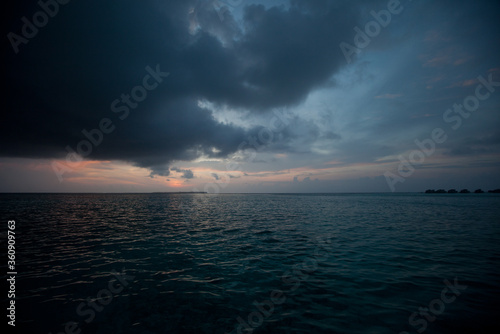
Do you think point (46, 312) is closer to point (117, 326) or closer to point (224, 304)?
point (117, 326)

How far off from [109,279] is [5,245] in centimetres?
1394

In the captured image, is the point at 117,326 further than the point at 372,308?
No

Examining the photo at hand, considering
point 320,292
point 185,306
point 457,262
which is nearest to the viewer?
point 185,306

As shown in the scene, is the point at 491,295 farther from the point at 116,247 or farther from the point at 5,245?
the point at 5,245

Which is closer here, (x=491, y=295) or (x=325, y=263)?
(x=491, y=295)

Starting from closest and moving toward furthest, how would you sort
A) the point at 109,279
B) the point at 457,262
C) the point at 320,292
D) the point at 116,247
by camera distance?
the point at 320,292
the point at 109,279
the point at 457,262
the point at 116,247

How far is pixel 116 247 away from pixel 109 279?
6496 millimetres

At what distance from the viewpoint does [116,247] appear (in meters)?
15.3

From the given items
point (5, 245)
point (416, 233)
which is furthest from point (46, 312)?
point (416, 233)

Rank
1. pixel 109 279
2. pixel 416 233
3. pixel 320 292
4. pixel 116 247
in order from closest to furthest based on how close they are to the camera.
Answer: pixel 320 292 < pixel 109 279 < pixel 116 247 < pixel 416 233

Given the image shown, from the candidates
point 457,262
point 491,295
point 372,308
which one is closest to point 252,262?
point 372,308

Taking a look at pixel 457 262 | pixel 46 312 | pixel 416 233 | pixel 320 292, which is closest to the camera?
pixel 46 312

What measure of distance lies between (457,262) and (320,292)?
10065mm

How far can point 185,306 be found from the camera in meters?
7.55
